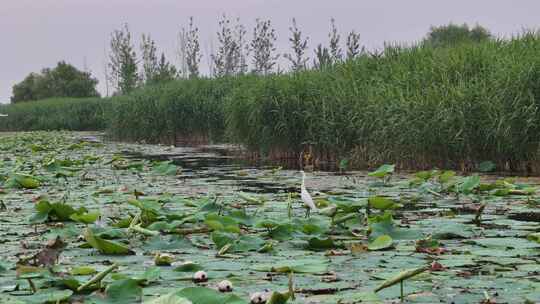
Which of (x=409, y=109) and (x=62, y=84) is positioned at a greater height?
(x=62, y=84)

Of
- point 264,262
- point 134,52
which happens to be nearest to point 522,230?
point 264,262

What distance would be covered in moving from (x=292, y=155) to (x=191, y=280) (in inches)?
303

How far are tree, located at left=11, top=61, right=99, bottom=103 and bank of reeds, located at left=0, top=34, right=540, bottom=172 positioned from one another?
107ft

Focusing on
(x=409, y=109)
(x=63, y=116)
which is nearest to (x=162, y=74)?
(x=63, y=116)

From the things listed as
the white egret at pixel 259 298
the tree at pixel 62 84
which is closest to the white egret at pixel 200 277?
the white egret at pixel 259 298

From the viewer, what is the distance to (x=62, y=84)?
42344 millimetres

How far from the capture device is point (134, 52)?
28.9m

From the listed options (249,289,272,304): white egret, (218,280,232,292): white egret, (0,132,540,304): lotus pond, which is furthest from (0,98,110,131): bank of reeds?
(249,289,272,304): white egret

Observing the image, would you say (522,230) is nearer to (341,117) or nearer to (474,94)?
(474,94)

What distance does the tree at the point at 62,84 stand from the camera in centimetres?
4228

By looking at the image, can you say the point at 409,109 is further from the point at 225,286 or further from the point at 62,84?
the point at 62,84

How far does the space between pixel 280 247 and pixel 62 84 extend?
41.0 meters

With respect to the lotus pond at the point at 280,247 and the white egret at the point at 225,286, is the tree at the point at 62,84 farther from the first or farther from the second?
the white egret at the point at 225,286

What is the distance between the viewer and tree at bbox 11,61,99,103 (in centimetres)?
4228
